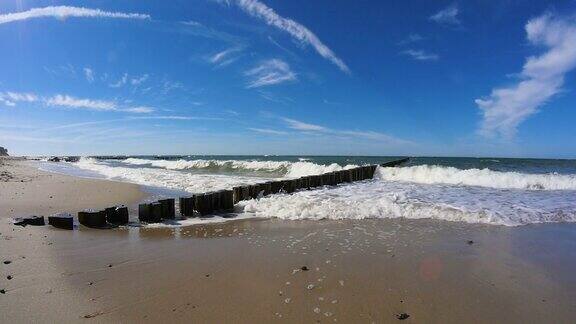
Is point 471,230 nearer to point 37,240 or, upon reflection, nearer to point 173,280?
point 173,280

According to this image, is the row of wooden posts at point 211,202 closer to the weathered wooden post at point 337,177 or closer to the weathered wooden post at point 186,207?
the weathered wooden post at point 186,207

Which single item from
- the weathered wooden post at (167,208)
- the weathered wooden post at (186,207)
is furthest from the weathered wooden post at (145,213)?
the weathered wooden post at (186,207)

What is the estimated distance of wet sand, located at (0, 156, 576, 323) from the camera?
12.9 feet

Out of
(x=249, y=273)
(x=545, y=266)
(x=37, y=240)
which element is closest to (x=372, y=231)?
(x=545, y=266)

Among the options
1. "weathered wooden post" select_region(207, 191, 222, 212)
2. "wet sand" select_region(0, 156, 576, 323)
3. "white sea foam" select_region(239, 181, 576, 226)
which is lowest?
"wet sand" select_region(0, 156, 576, 323)

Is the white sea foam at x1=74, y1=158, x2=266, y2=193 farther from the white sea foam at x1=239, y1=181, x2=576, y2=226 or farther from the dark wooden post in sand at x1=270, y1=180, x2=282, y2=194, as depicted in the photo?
the white sea foam at x1=239, y1=181, x2=576, y2=226

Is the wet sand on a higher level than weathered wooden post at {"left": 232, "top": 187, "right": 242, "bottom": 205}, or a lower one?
lower

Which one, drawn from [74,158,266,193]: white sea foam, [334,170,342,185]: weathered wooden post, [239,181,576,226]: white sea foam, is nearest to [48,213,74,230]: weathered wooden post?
[239,181,576,226]: white sea foam

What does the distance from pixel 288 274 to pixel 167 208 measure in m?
5.02

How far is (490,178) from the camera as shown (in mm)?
21547

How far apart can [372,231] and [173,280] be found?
14.4 feet

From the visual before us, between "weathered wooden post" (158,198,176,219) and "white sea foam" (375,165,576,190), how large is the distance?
54.3 feet

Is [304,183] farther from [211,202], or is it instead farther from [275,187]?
[211,202]

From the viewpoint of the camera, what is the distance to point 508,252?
6387 millimetres
